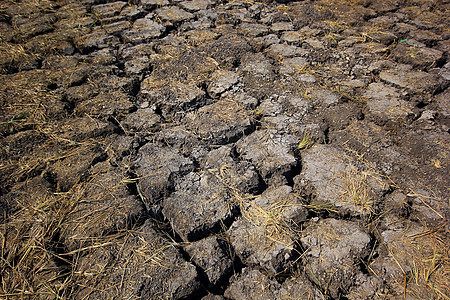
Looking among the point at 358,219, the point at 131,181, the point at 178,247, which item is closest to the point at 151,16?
the point at 131,181

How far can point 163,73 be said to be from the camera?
286cm

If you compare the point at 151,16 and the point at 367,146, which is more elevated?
the point at 151,16

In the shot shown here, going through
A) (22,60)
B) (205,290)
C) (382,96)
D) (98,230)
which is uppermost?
(22,60)

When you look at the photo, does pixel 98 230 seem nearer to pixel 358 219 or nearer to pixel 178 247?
pixel 178 247

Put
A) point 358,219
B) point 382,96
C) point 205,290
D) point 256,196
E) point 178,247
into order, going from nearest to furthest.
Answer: point 205,290
point 178,247
point 358,219
point 256,196
point 382,96


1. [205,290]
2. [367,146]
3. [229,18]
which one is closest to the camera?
[205,290]

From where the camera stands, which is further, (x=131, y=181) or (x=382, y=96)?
(x=382, y=96)

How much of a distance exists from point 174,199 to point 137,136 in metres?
0.67

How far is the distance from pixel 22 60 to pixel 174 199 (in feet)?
7.60

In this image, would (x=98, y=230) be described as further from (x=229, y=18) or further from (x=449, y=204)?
(x=229, y=18)

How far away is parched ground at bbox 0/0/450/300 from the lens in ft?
5.12

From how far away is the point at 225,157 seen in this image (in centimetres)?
212

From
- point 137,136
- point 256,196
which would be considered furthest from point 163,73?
point 256,196

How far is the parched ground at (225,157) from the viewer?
1560 millimetres
